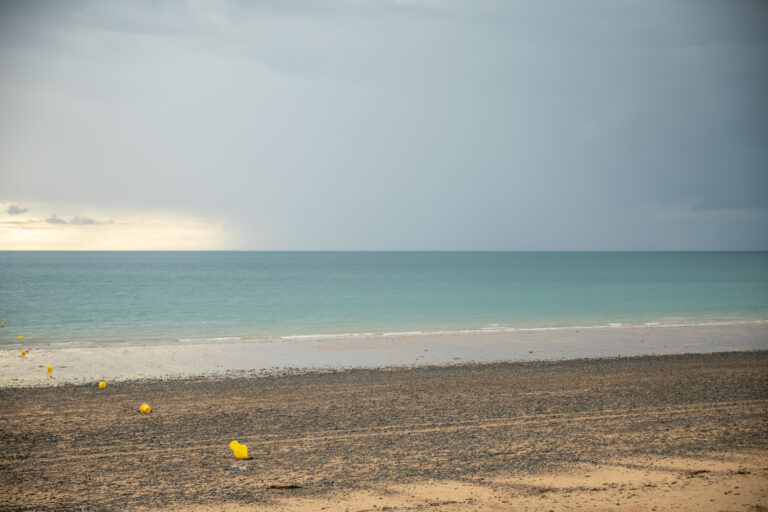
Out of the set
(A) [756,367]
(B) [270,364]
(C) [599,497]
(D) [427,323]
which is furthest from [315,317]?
(C) [599,497]

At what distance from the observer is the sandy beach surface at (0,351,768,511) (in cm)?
523

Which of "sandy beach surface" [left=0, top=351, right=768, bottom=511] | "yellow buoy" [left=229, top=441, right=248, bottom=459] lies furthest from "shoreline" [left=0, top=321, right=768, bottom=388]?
"yellow buoy" [left=229, top=441, right=248, bottom=459]

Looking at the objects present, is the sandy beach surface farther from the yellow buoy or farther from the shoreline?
the shoreline

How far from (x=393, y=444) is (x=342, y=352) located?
937cm

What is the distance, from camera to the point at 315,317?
2977 cm

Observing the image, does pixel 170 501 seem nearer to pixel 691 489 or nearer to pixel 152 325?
pixel 691 489

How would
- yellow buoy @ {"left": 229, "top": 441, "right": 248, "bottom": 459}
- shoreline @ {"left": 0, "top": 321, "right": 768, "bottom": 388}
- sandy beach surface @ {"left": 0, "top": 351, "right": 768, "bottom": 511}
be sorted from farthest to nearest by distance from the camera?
shoreline @ {"left": 0, "top": 321, "right": 768, "bottom": 388}, yellow buoy @ {"left": 229, "top": 441, "right": 248, "bottom": 459}, sandy beach surface @ {"left": 0, "top": 351, "right": 768, "bottom": 511}

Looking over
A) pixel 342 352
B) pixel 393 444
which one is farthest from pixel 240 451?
pixel 342 352

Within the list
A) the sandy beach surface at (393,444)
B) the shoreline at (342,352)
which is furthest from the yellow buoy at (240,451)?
the shoreline at (342,352)

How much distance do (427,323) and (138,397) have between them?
17.7m

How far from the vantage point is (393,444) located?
690 cm

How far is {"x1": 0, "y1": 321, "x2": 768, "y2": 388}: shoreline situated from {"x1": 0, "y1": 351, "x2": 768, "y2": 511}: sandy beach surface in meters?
1.98

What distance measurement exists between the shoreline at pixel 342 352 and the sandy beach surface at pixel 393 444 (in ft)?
6.49

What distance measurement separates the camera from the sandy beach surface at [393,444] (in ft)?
17.2
